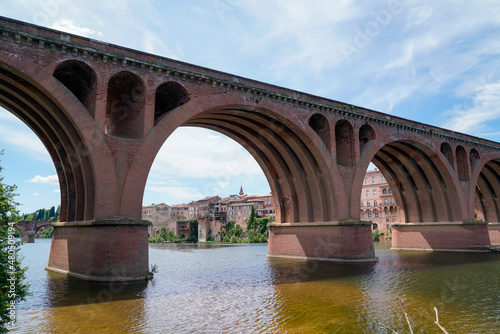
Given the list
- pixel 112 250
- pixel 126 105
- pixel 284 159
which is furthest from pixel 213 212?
Result: pixel 112 250

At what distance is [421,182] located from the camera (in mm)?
40500

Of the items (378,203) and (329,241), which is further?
(378,203)

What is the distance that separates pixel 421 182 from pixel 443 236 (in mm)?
6299

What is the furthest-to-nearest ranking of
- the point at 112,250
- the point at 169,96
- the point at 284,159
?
the point at 284,159 → the point at 169,96 → the point at 112,250

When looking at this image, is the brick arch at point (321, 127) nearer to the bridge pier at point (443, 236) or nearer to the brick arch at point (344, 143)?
the brick arch at point (344, 143)

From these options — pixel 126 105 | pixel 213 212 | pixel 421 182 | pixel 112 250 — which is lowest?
pixel 112 250

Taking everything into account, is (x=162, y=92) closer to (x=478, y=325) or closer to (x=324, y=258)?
(x=324, y=258)

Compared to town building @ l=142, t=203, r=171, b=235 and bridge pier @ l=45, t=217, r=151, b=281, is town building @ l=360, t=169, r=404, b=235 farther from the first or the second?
town building @ l=142, t=203, r=171, b=235

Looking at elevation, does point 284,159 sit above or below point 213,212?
above

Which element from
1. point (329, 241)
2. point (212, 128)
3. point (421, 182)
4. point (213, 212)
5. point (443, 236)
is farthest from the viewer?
point (213, 212)

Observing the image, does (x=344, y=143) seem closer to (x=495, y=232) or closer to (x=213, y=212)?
(x=495, y=232)

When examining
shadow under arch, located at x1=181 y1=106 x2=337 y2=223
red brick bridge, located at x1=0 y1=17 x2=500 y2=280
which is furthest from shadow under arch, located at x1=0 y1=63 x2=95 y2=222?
shadow under arch, located at x1=181 y1=106 x2=337 y2=223

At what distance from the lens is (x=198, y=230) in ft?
323

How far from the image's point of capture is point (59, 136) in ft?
70.0
